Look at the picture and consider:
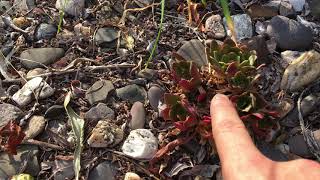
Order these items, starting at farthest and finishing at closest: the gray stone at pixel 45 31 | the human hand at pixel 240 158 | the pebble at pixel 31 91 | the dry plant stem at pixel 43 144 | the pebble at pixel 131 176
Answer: the gray stone at pixel 45 31, the pebble at pixel 31 91, the dry plant stem at pixel 43 144, the pebble at pixel 131 176, the human hand at pixel 240 158

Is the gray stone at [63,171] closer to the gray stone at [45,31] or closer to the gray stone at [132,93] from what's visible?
the gray stone at [132,93]

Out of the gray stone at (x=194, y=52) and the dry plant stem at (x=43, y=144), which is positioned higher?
the gray stone at (x=194, y=52)

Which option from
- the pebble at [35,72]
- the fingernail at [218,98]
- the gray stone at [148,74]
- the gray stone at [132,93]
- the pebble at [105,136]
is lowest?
the pebble at [105,136]

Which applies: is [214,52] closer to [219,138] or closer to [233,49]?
[233,49]

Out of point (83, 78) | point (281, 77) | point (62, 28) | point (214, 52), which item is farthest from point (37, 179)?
point (281, 77)

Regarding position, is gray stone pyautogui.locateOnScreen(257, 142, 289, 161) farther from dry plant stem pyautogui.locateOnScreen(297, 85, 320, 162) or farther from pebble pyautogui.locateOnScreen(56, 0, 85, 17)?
pebble pyautogui.locateOnScreen(56, 0, 85, 17)

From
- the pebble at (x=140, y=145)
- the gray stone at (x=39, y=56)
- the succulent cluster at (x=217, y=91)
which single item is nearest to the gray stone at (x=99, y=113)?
the pebble at (x=140, y=145)
